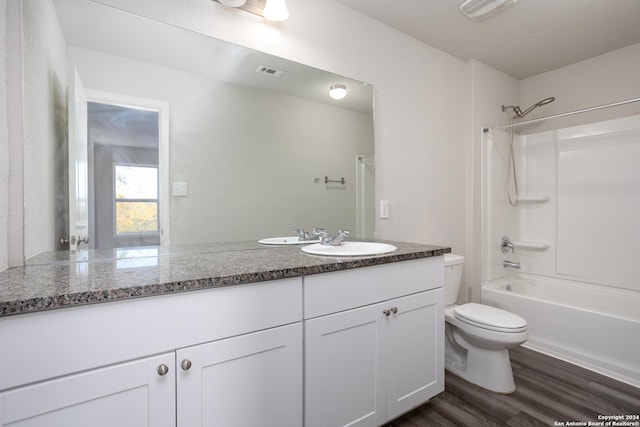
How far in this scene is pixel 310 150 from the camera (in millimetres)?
1854

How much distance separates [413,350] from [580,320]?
1.51 meters

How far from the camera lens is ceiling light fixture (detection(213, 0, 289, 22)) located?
1548mm

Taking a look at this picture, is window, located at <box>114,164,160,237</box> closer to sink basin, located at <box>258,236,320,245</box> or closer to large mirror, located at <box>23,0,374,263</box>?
large mirror, located at <box>23,0,374,263</box>

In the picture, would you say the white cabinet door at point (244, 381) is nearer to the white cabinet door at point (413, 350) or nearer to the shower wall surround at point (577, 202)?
the white cabinet door at point (413, 350)

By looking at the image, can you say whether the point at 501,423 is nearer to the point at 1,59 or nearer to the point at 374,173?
Result: the point at 374,173

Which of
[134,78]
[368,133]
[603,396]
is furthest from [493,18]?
[603,396]

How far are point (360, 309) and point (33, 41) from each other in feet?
5.32

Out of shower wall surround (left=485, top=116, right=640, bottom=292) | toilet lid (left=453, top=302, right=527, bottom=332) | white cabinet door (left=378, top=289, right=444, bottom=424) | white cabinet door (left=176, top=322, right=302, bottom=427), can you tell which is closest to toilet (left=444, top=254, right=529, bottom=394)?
toilet lid (left=453, top=302, right=527, bottom=332)

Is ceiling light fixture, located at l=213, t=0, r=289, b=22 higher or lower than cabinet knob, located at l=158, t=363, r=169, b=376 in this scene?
higher

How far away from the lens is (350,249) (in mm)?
1613

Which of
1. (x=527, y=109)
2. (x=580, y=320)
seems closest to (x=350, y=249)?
(x=580, y=320)

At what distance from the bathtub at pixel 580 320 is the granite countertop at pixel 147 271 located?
1.44 m

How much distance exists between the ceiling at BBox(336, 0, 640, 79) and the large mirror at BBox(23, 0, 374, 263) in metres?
0.75

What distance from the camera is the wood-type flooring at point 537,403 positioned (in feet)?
5.17
